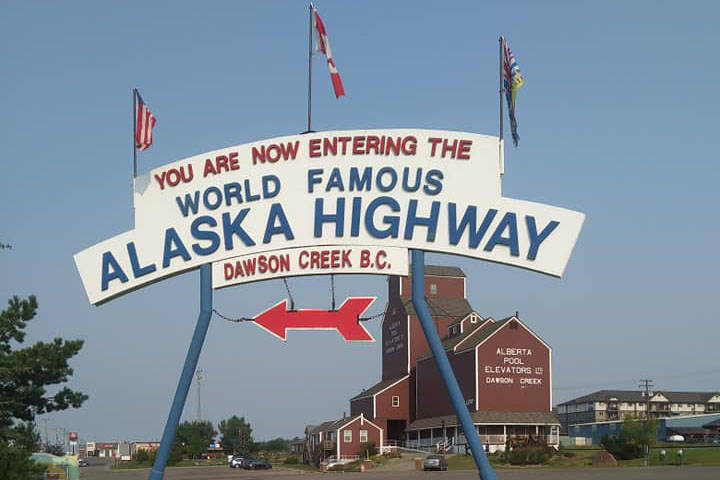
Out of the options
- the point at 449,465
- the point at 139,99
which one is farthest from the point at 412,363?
the point at 139,99

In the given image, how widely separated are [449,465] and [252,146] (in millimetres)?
48495

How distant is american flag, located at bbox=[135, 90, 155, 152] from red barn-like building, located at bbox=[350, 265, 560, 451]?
51.5 metres

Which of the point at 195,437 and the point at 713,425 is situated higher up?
the point at 713,425

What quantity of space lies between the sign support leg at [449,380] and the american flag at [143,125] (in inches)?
203

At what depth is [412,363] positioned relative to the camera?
82.6 meters

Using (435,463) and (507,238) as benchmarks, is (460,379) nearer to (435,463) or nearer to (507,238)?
(435,463)

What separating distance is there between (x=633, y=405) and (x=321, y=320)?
15043 cm

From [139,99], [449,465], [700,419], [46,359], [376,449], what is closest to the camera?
[139,99]

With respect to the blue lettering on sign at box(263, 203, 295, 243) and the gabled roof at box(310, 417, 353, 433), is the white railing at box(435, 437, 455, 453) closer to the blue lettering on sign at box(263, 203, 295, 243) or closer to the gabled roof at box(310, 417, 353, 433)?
the gabled roof at box(310, 417, 353, 433)

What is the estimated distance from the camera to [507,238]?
50.8 ft

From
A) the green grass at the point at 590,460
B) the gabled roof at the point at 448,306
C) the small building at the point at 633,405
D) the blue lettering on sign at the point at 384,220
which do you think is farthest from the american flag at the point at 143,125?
the small building at the point at 633,405

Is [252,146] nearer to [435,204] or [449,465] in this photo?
[435,204]

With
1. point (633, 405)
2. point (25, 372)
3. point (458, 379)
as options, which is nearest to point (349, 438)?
point (458, 379)

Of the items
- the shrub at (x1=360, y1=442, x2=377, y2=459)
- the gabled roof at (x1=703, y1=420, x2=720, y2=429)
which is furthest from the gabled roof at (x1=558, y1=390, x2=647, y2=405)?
the shrub at (x1=360, y1=442, x2=377, y2=459)
